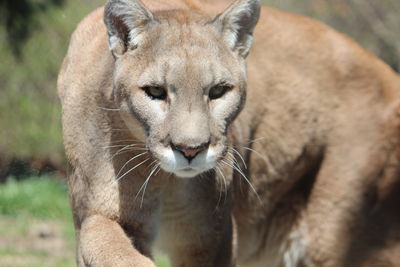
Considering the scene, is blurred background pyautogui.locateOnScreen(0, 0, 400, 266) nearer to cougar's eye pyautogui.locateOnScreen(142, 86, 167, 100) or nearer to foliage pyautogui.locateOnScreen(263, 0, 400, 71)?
foliage pyautogui.locateOnScreen(263, 0, 400, 71)

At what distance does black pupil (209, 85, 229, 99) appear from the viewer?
452cm

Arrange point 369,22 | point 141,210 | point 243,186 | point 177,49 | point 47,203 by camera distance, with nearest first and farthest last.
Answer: point 177,49 < point 141,210 < point 243,186 < point 47,203 < point 369,22

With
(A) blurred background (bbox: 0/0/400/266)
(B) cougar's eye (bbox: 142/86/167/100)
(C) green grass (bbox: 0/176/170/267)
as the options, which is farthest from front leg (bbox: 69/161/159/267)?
(A) blurred background (bbox: 0/0/400/266)

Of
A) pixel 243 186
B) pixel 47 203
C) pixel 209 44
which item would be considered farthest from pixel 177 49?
pixel 47 203

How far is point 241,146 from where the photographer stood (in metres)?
5.60

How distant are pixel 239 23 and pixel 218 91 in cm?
50

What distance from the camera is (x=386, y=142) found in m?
6.27

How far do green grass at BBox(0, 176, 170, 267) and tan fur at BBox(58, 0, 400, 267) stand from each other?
1485mm

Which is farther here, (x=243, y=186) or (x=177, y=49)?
(x=243, y=186)

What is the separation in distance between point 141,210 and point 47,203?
13.9ft

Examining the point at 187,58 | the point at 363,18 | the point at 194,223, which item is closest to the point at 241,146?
the point at 194,223

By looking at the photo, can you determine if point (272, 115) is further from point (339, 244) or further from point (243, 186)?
point (339, 244)

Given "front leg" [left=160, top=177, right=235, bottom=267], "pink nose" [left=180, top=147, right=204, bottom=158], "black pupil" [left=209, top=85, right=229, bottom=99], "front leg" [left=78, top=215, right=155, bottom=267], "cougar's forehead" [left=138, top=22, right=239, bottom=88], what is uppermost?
→ "cougar's forehead" [left=138, top=22, right=239, bottom=88]

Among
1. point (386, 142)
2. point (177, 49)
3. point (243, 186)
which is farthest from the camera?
point (386, 142)
